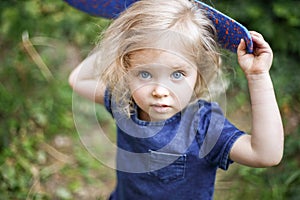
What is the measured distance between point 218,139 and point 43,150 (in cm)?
139

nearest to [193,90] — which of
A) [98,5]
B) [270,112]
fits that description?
[270,112]

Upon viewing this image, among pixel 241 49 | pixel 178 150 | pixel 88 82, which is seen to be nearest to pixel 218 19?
pixel 241 49

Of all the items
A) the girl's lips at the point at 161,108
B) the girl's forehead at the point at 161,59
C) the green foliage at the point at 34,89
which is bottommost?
the green foliage at the point at 34,89

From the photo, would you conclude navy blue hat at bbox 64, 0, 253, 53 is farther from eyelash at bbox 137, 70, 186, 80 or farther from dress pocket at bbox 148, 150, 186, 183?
dress pocket at bbox 148, 150, 186, 183

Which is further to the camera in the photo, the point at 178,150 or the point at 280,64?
the point at 280,64

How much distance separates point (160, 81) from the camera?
1370mm

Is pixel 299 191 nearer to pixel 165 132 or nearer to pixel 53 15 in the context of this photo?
pixel 165 132

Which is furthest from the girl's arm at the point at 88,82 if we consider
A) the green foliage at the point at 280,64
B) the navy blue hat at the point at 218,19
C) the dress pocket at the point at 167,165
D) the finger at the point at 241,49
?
the green foliage at the point at 280,64

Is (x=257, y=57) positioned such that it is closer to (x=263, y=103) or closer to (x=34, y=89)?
(x=263, y=103)

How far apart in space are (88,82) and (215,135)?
481 mm

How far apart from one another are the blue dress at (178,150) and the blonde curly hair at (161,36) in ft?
0.28

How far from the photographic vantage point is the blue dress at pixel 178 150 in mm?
1501

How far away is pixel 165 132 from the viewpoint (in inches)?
60.8

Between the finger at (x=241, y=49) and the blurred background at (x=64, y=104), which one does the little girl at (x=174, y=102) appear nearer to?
the finger at (x=241, y=49)
